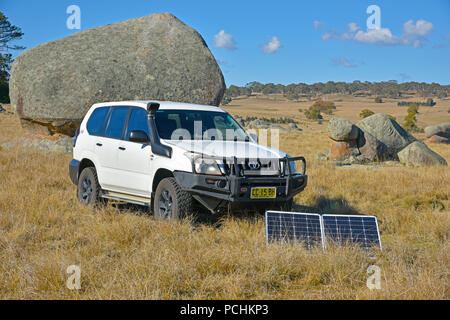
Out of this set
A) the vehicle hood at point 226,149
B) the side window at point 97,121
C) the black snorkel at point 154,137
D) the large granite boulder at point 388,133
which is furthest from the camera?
the large granite boulder at point 388,133

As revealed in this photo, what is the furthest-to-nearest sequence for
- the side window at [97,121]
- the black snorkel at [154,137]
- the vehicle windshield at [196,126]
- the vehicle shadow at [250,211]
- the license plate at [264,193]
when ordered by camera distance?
the side window at [97,121]
the vehicle windshield at [196,126]
the vehicle shadow at [250,211]
the black snorkel at [154,137]
the license plate at [264,193]

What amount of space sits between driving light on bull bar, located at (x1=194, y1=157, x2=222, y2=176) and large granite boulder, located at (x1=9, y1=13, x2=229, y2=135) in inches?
344

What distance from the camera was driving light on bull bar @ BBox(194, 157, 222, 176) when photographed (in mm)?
6535

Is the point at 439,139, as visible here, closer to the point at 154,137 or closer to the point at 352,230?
the point at 352,230

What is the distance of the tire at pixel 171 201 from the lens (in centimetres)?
662

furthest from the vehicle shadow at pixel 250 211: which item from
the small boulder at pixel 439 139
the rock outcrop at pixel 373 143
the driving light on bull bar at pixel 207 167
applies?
the small boulder at pixel 439 139

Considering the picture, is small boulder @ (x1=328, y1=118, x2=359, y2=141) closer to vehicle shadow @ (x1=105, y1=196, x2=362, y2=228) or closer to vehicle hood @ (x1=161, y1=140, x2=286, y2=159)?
vehicle shadow @ (x1=105, y1=196, x2=362, y2=228)

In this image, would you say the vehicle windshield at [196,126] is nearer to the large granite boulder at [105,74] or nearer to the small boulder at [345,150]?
the large granite boulder at [105,74]

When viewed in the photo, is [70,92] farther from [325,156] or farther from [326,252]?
[326,252]

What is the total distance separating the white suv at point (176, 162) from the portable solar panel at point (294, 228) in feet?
1.20

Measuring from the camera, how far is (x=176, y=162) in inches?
267

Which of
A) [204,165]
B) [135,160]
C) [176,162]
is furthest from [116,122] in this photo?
[204,165]

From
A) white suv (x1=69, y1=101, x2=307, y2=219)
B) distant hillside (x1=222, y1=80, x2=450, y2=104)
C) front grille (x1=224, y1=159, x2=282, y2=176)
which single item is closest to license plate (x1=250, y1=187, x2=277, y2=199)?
white suv (x1=69, y1=101, x2=307, y2=219)
